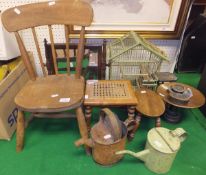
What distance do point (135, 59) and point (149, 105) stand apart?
387 mm

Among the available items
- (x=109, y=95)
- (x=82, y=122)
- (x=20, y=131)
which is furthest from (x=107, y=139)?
(x=20, y=131)

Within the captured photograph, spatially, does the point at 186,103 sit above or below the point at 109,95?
below

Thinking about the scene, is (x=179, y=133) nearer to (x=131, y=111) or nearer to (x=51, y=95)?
(x=131, y=111)

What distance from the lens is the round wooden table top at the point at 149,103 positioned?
4.49 ft

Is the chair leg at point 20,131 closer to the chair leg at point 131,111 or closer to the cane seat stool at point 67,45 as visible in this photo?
the cane seat stool at point 67,45

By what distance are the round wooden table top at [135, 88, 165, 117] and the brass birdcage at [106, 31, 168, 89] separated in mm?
87

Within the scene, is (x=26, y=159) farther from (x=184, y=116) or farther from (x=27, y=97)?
(x=184, y=116)

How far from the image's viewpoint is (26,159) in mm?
1332

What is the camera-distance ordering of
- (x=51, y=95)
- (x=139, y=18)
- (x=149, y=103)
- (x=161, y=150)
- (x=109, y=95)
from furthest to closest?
(x=139, y=18), (x=149, y=103), (x=109, y=95), (x=51, y=95), (x=161, y=150)

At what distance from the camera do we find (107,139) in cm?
119

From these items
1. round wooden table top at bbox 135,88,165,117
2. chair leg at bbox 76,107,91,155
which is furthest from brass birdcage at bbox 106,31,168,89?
chair leg at bbox 76,107,91,155

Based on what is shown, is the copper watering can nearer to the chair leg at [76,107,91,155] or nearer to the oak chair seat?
the chair leg at [76,107,91,155]

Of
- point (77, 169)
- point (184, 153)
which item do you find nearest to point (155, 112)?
point (184, 153)

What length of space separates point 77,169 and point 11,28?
105 centimetres
